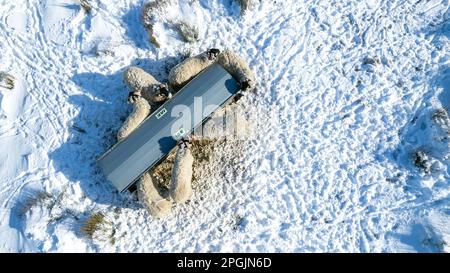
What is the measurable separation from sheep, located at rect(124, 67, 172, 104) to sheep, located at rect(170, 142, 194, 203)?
1.09 m

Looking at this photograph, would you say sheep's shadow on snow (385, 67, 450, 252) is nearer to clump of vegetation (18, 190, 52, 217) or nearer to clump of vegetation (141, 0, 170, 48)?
clump of vegetation (141, 0, 170, 48)

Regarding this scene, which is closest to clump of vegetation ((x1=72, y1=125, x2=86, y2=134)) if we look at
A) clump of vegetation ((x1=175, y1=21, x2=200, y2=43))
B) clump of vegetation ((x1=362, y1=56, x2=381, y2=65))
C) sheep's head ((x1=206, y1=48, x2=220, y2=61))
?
clump of vegetation ((x1=175, y1=21, x2=200, y2=43))

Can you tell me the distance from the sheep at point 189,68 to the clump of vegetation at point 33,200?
3363 millimetres

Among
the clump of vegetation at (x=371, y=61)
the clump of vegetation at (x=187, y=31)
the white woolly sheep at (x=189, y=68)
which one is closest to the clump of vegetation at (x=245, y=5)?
the clump of vegetation at (x=187, y=31)

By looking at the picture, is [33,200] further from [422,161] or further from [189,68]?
[422,161]

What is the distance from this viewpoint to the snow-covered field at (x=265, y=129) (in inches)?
382

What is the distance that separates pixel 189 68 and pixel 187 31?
38.3 inches

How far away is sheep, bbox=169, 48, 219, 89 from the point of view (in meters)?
10.0

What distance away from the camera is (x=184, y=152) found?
9539 millimetres

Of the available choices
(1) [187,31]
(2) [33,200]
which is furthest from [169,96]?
(2) [33,200]

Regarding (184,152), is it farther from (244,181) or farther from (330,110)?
(330,110)

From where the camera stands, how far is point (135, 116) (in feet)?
32.0

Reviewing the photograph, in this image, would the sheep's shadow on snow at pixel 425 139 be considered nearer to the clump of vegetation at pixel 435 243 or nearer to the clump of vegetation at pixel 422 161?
the clump of vegetation at pixel 422 161

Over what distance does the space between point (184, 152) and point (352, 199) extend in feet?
11.3
